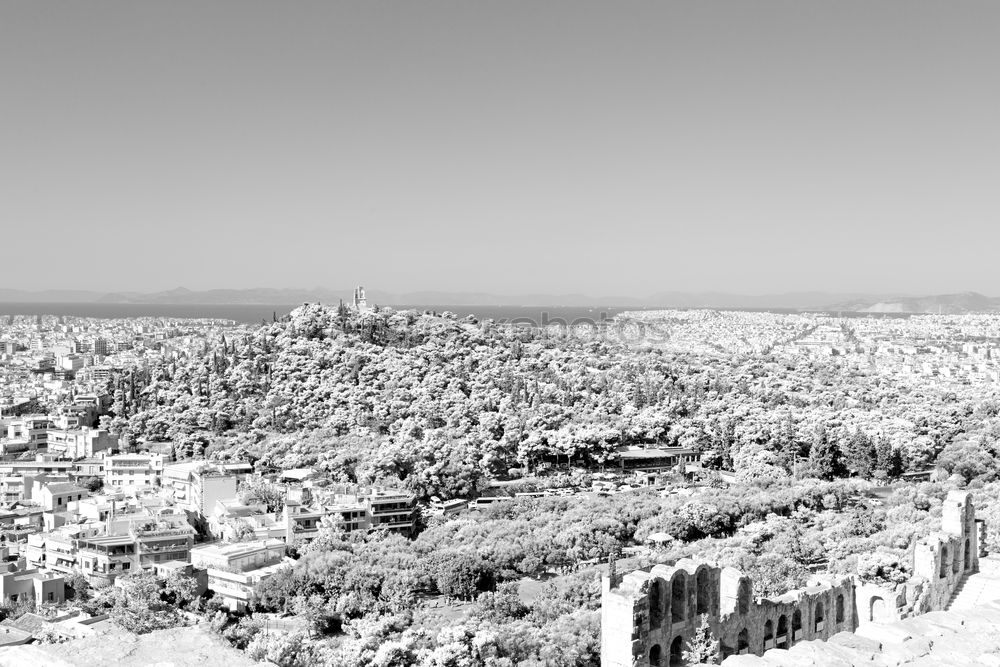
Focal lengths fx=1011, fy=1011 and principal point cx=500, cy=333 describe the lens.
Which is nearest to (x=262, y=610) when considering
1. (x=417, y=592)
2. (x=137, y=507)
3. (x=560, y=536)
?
(x=417, y=592)

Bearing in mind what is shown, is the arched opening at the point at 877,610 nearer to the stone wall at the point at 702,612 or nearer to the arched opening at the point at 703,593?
the stone wall at the point at 702,612

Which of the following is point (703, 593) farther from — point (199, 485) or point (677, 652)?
point (199, 485)

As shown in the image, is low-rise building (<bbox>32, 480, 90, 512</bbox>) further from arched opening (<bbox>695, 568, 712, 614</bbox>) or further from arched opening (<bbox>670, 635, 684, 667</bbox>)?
arched opening (<bbox>670, 635, 684, 667</bbox>)

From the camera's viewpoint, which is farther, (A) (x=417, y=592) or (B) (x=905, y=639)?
(A) (x=417, y=592)

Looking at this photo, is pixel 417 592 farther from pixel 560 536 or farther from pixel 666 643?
pixel 666 643

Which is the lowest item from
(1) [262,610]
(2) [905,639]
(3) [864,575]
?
(1) [262,610]

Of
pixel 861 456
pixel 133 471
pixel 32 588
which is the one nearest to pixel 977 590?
pixel 32 588

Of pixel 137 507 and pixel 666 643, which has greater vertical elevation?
pixel 666 643
